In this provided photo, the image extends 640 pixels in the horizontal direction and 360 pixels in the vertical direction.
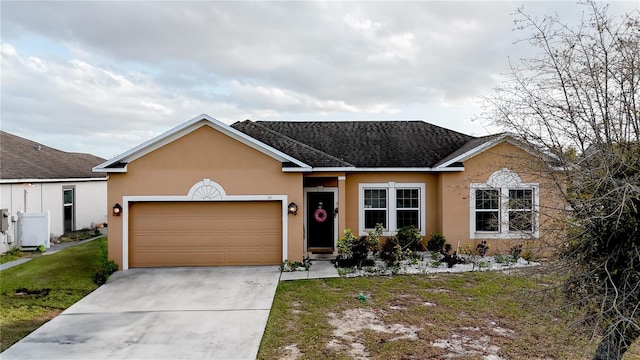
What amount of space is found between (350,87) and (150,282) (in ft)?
41.9

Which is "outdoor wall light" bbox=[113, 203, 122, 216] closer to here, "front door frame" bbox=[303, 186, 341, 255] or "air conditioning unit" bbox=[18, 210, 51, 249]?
"air conditioning unit" bbox=[18, 210, 51, 249]

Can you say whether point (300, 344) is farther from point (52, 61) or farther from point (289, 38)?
point (52, 61)

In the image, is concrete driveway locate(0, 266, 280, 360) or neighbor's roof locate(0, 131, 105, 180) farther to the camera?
neighbor's roof locate(0, 131, 105, 180)

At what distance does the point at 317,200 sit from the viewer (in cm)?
1465

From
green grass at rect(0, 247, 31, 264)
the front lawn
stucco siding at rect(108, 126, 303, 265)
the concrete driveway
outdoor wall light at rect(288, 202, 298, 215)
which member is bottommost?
the concrete driveway

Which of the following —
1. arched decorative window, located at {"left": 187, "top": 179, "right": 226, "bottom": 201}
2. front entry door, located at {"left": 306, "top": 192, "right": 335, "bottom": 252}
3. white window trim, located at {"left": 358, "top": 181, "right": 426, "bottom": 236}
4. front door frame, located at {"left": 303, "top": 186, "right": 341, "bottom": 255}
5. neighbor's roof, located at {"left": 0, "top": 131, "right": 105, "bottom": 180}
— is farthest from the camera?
neighbor's roof, located at {"left": 0, "top": 131, "right": 105, "bottom": 180}

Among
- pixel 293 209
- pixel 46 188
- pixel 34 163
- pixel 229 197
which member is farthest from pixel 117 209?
pixel 34 163

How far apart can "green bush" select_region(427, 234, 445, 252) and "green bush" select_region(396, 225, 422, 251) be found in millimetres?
425

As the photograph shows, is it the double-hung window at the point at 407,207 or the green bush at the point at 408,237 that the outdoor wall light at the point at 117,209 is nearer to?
the green bush at the point at 408,237

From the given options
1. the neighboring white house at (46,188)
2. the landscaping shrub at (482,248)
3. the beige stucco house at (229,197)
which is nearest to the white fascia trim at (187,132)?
the beige stucco house at (229,197)

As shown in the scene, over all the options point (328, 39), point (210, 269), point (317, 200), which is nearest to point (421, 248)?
point (317, 200)

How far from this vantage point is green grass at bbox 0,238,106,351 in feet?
26.3

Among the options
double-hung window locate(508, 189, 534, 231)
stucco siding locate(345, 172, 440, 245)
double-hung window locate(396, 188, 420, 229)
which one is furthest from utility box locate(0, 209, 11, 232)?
double-hung window locate(508, 189, 534, 231)

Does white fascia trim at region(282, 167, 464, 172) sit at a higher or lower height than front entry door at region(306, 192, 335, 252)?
higher
